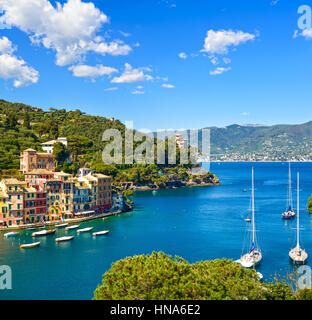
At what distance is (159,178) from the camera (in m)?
103

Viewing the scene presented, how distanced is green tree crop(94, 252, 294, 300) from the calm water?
1121 cm

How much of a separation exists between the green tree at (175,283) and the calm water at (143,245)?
1121cm

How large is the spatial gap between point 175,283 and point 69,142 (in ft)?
249

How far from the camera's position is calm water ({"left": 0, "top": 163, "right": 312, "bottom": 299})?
27438 mm

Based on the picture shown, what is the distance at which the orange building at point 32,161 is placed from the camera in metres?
64.2

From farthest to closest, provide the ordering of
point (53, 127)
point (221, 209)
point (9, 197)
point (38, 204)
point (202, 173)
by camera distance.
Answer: point (202, 173)
point (53, 127)
point (221, 209)
point (38, 204)
point (9, 197)

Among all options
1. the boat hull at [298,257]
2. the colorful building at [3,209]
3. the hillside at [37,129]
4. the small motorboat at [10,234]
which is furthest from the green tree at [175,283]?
the hillside at [37,129]

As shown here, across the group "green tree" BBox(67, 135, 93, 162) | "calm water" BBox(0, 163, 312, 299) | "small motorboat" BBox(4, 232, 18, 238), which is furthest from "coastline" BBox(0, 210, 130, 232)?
"green tree" BBox(67, 135, 93, 162)

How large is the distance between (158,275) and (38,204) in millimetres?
38044

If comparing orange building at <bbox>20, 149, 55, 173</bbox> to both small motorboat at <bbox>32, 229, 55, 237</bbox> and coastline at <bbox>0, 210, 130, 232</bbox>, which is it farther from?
small motorboat at <bbox>32, 229, 55, 237</bbox>
